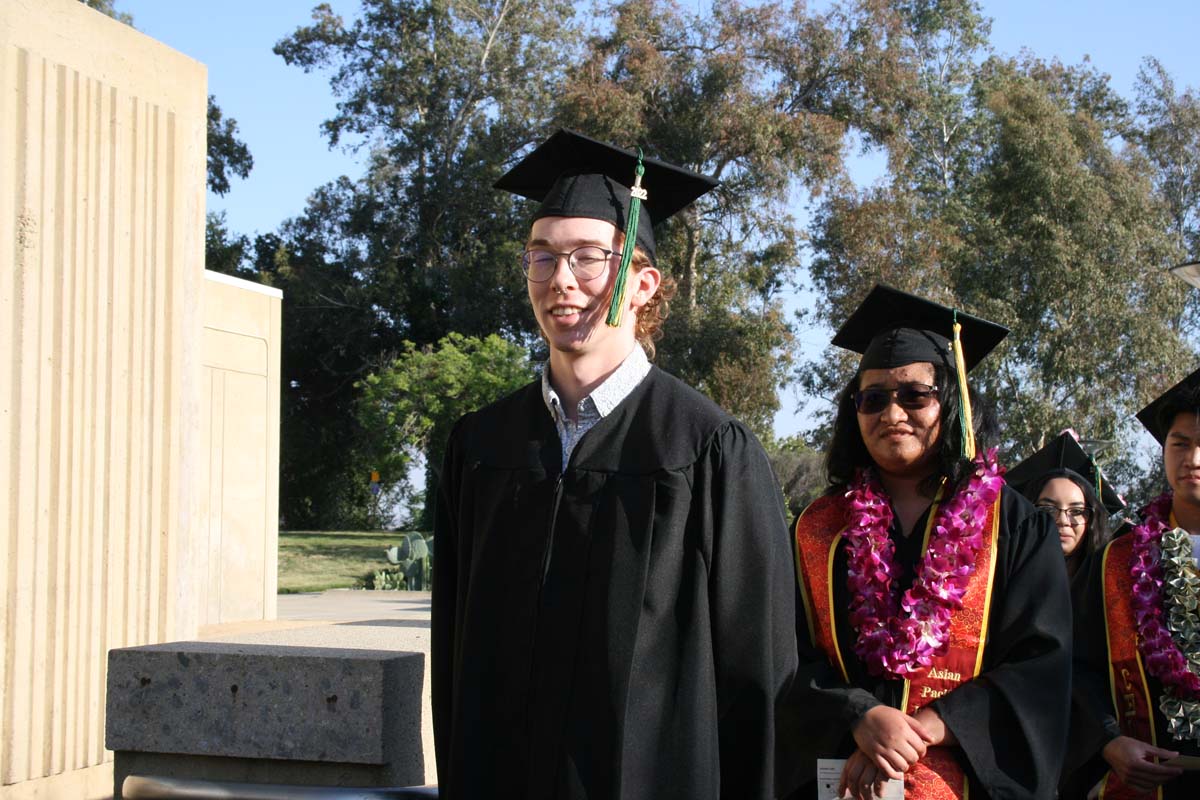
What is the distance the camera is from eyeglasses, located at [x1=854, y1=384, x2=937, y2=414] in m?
3.38

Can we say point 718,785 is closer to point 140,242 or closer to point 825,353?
point 140,242

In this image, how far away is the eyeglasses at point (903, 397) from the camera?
11.1 feet

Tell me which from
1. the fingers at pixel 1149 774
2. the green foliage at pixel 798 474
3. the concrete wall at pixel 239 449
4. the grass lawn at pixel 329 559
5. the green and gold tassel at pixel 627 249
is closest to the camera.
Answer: the green and gold tassel at pixel 627 249

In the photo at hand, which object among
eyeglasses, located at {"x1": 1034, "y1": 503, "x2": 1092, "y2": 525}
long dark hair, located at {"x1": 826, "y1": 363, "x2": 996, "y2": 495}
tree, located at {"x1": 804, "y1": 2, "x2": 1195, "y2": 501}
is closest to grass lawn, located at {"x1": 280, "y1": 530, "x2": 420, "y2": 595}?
tree, located at {"x1": 804, "y1": 2, "x2": 1195, "y2": 501}

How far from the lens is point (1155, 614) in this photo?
12.1 ft

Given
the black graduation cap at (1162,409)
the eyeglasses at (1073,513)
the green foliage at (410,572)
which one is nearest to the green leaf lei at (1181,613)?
the black graduation cap at (1162,409)

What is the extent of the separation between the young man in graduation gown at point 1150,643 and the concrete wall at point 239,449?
9.00 m

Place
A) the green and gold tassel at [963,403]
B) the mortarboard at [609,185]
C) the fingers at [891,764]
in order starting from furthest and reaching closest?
the green and gold tassel at [963,403], the fingers at [891,764], the mortarboard at [609,185]

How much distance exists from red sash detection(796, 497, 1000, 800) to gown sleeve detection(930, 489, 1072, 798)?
0.18 ft

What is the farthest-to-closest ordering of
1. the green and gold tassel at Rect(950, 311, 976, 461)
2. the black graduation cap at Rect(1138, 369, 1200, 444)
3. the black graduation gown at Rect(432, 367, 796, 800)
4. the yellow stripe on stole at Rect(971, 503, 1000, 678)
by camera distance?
the black graduation cap at Rect(1138, 369, 1200, 444) < the green and gold tassel at Rect(950, 311, 976, 461) < the yellow stripe on stole at Rect(971, 503, 1000, 678) < the black graduation gown at Rect(432, 367, 796, 800)

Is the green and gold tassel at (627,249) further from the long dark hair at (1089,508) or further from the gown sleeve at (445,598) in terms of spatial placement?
the long dark hair at (1089,508)

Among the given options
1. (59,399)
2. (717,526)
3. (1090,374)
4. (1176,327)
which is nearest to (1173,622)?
(717,526)

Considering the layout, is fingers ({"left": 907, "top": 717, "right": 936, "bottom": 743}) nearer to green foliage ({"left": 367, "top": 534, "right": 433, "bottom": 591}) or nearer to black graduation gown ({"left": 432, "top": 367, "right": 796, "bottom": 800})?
black graduation gown ({"left": 432, "top": 367, "right": 796, "bottom": 800})

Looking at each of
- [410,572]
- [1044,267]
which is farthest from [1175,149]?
[410,572]
